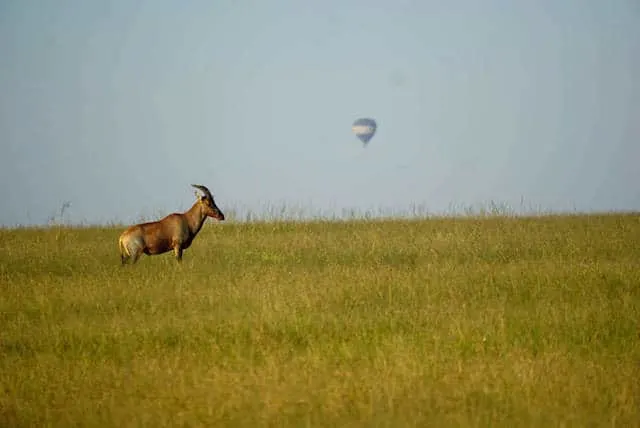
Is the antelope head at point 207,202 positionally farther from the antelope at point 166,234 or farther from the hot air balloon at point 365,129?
the hot air balloon at point 365,129

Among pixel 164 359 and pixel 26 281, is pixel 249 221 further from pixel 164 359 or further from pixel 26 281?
pixel 164 359

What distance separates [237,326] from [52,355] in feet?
7.07

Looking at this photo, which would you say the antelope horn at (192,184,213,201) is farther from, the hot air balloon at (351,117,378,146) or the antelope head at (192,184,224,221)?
the hot air balloon at (351,117,378,146)

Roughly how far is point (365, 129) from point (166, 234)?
110ft

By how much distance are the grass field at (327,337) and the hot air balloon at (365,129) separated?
3119cm

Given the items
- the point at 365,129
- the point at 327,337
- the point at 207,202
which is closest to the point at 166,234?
the point at 207,202

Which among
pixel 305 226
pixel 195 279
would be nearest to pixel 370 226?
pixel 305 226

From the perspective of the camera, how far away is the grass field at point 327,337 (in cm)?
Result: 800

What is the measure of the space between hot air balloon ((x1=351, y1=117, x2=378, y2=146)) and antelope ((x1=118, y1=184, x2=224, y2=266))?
31568mm

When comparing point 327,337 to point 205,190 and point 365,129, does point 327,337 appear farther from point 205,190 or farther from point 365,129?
point 365,129

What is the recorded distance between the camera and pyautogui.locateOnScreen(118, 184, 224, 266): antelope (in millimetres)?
19016

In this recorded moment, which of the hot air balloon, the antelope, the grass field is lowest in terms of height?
the grass field

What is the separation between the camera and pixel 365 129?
5222 cm

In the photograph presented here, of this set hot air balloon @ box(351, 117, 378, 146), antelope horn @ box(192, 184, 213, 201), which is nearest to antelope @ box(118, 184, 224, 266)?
antelope horn @ box(192, 184, 213, 201)
